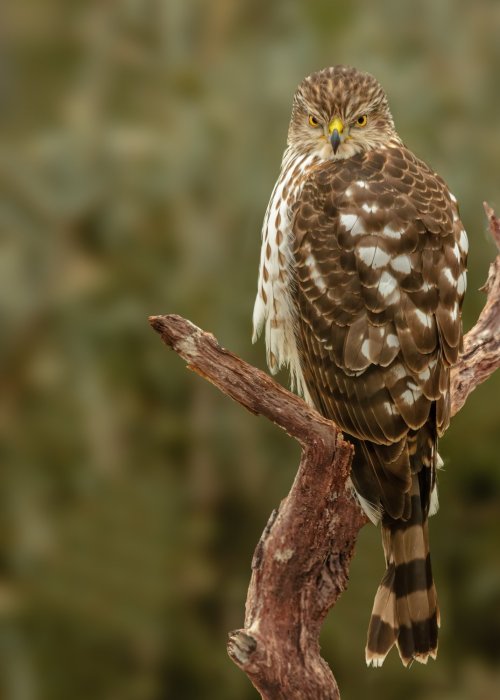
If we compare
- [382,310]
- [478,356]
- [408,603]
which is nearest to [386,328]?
[382,310]

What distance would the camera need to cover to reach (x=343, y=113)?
293cm

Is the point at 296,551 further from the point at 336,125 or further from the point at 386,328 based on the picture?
the point at 336,125

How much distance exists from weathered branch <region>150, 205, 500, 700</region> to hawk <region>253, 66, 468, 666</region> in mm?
135

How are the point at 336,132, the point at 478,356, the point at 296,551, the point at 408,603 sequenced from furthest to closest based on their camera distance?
the point at 478,356 → the point at 336,132 → the point at 408,603 → the point at 296,551

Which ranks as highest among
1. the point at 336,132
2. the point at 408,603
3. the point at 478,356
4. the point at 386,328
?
the point at 336,132

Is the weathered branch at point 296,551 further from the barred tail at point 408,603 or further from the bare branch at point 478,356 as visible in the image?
the bare branch at point 478,356

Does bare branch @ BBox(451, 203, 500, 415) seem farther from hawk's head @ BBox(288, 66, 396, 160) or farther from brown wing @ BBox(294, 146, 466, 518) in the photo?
hawk's head @ BBox(288, 66, 396, 160)

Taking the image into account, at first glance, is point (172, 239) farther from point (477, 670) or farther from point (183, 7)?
point (477, 670)

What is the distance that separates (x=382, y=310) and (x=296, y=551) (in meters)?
0.55

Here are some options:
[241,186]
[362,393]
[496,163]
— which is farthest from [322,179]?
[496,163]

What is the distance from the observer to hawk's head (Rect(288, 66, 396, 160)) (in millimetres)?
2918

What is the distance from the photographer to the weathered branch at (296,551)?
2463 mm

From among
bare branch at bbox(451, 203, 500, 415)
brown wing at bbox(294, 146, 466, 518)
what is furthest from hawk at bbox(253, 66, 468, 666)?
bare branch at bbox(451, 203, 500, 415)

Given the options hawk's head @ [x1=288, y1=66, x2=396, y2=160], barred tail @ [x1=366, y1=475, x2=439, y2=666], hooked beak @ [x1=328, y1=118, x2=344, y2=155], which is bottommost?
barred tail @ [x1=366, y1=475, x2=439, y2=666]
